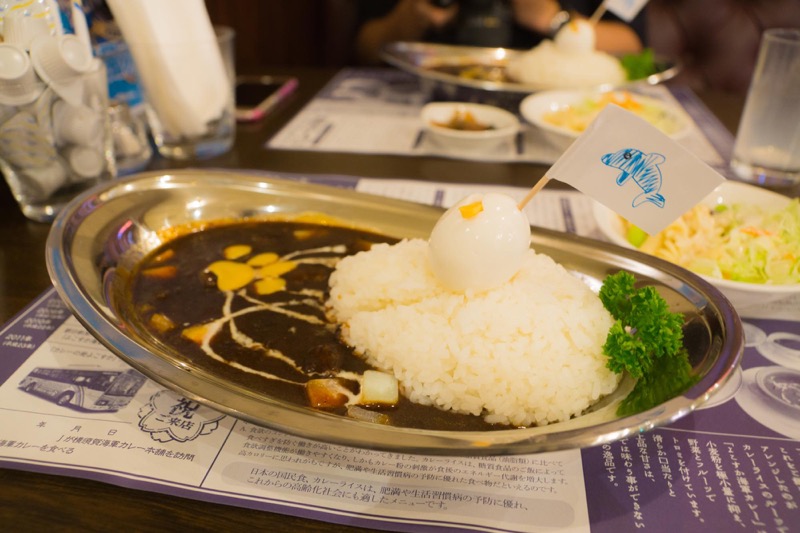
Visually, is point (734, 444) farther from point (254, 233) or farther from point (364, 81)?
point (364, 81)

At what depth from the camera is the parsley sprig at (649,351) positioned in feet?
4.02

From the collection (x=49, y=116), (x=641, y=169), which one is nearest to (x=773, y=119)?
(x=641, y=169)

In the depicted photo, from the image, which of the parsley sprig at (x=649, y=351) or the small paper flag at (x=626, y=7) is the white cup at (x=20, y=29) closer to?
the parsley sprig at (x=649, y=351)

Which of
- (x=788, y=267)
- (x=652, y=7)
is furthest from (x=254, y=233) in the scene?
(x=652, y=7)

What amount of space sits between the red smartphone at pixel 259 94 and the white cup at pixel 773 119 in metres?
2.43

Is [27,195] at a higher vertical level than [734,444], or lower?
higher

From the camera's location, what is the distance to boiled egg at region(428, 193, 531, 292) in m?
1.35

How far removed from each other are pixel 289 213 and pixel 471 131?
4.14ft

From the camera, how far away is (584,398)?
1.27m

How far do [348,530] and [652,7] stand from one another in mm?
4930

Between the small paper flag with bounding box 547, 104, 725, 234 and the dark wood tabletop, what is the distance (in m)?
0.96

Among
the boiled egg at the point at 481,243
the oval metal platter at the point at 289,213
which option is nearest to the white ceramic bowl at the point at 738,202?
the oval metal platter at the point at 289,213

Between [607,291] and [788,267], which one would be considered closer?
[607,291]

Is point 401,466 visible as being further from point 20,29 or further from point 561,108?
point 561,108
